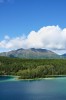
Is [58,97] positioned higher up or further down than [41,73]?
further down

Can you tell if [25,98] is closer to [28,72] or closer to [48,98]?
[48,98]

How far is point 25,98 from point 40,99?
5482mm

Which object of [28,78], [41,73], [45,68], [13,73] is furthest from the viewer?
[13,73]

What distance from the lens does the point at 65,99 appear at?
81125 mm

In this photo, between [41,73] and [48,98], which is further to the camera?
[41,73]

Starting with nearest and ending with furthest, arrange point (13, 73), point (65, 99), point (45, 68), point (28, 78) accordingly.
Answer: point (65, 99)
point (28, 78)
point (45, 68)
point (13, 73)

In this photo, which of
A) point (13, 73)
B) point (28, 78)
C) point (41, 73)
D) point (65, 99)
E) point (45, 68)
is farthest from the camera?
point (13, 73)

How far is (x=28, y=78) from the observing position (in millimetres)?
159125

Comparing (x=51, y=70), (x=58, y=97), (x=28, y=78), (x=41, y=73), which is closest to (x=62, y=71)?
(x=51, y=70)

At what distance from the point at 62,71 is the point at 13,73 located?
3444cm

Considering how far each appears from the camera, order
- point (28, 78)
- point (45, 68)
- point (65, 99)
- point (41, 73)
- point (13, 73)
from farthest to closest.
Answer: point (13, 73) → point (45, 68) → point (41, 73) → point (28, 78) → point (65, 99)

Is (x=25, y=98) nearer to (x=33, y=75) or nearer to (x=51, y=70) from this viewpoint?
(x=33, y=75)

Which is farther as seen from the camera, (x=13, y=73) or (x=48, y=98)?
(x=13, y=73)

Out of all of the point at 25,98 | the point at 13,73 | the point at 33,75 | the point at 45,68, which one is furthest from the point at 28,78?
the point at 25,98
